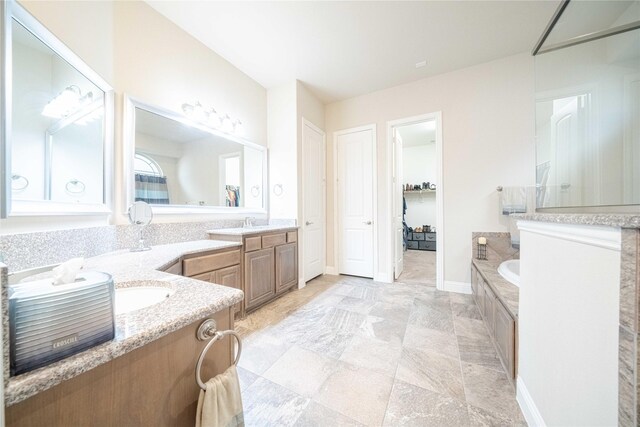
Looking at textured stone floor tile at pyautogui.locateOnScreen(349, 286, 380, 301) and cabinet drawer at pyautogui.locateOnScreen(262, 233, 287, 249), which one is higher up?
cabinet drawer at pyautogui.locateOnScreen(262, 233, 287, 249)

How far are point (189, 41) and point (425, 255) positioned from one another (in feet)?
17.6

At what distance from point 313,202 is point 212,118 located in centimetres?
167

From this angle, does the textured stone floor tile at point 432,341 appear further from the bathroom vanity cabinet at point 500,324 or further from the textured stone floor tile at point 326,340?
the textured stone floor tile at point 326,340

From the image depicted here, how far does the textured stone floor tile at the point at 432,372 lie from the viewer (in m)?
1.39

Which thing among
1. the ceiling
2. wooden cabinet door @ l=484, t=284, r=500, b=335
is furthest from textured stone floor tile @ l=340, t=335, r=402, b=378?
the ceiling

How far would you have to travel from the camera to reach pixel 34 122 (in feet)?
3.69

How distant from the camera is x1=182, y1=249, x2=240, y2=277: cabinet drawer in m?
1.74

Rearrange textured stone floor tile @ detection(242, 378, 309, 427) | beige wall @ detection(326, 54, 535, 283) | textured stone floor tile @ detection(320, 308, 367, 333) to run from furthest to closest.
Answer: beige wall @ detection(326, 54, 535, 283) < textured stone floor tile @ detection(320, 308, 367, 333) < textured stone floor tile @ detection(242, 378, 309, 427)

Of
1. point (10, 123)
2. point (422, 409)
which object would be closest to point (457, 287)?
point (422, 409)

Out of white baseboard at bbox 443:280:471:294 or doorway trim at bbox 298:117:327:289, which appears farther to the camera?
doorway trim at bbox 298:117:327:289

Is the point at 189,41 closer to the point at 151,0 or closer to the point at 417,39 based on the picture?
the point at 151,0

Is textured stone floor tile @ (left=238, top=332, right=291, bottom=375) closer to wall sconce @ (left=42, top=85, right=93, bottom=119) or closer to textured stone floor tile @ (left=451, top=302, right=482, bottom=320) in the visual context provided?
textured stone floor tile @ (left=451, top=302, right=482, bottom=320)

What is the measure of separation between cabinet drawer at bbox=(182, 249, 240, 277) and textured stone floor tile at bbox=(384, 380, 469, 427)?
61.4 inches

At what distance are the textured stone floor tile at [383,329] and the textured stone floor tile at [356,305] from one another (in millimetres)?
171
